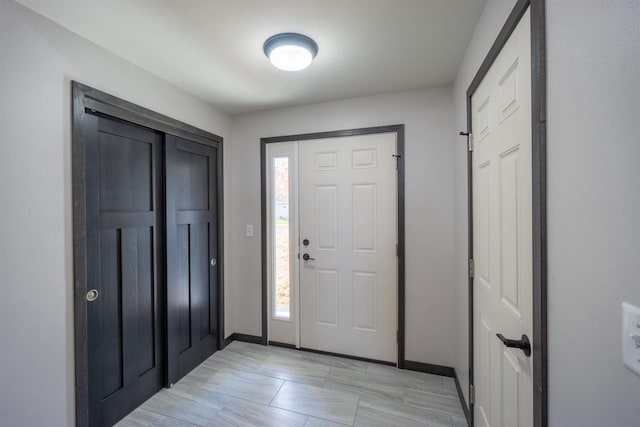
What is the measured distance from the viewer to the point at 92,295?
1632 millimetres

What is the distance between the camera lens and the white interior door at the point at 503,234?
936 mm

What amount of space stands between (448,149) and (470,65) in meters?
0.72

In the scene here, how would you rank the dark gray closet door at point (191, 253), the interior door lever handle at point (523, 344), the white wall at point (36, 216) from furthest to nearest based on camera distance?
the dark gray closet door at point (191, 253), the white wall at point (36, 216), the interior door lever handle at point (523, 344)

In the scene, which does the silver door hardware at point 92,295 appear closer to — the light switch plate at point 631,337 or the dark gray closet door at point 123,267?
the dark gray closet door at point 123,267

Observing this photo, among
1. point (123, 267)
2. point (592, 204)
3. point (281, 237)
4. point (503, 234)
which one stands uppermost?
point (592, 204)

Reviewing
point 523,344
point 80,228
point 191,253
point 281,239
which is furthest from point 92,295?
point 523,344

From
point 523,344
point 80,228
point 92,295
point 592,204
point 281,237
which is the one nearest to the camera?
point 592,204

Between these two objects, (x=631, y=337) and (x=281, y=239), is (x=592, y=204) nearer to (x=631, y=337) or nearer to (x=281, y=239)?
(x=631, y=337)

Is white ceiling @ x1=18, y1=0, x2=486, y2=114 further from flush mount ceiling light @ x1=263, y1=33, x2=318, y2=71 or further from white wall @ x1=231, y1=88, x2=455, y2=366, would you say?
white wall @ x1=231, y1=88, x2=455, y2=366

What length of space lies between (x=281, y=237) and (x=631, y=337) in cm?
251

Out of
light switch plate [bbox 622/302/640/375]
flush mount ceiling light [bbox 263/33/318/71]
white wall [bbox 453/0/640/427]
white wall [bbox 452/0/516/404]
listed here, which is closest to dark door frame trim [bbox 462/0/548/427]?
white wall [bbox 453/0/640/427]

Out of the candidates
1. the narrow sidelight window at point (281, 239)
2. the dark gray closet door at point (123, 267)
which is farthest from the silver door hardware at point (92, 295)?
the narrow sidelight window at point (281, 239)

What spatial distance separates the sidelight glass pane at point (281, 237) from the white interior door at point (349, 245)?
0.58 feet

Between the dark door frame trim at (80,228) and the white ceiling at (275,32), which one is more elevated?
the white ceiling at (275,32)
